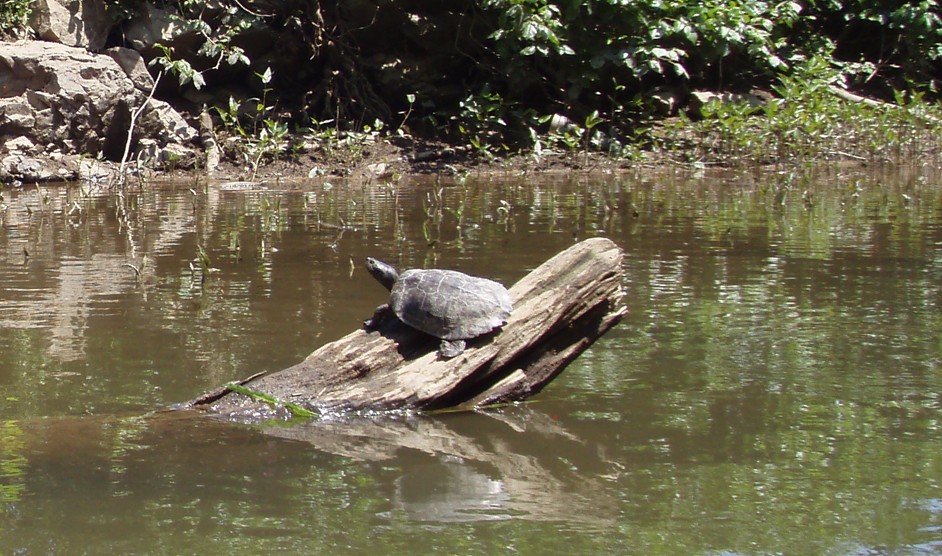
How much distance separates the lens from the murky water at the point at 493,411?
10.3ft

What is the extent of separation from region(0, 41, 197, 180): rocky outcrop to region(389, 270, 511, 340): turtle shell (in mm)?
8047

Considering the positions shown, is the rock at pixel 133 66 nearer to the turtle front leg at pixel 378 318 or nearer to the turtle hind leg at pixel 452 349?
the turtle front leg at pixel 378 318

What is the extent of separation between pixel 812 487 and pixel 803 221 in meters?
5.88

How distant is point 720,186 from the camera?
452 inches

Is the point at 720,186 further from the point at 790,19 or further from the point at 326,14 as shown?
the point at 326,14

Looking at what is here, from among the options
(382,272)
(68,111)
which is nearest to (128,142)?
(68,111)

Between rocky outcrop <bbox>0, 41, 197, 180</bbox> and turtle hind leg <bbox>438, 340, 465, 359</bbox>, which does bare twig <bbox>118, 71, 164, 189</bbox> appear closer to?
rocky outcrop <bbox>0, 41, 197, 180</bbox>

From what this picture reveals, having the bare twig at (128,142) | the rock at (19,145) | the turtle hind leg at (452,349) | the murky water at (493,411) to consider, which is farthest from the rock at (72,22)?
the turtle hind leg at (452,349)

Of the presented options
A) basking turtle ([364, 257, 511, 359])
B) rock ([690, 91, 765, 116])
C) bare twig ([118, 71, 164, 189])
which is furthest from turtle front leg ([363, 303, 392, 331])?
rock ([690, 91, 765, 116])

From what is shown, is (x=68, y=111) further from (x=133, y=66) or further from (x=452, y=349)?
(x=452, y=349)

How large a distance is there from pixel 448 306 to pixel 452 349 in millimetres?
181

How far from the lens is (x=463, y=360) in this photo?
4316 mm

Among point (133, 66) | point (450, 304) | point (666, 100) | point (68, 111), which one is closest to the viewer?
point (450, 304)

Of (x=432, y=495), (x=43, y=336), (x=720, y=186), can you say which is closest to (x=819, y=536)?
(x=432, y=495)
